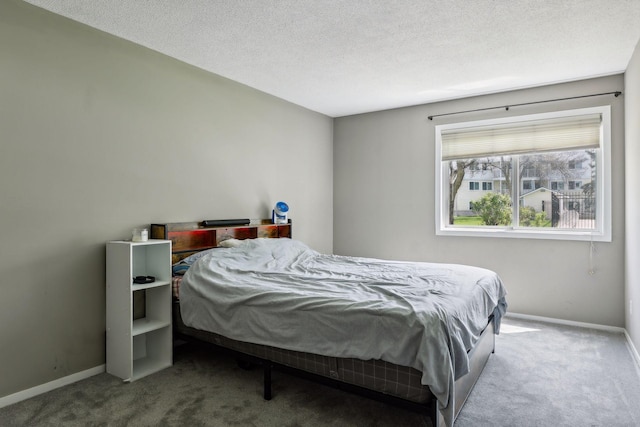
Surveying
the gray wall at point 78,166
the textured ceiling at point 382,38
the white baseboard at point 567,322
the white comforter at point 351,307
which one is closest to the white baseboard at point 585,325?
the white baseboard at point 567,322

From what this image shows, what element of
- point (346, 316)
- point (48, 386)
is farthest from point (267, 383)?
point (48, 386)

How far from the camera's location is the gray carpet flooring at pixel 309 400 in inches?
86.0

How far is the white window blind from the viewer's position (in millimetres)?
3967

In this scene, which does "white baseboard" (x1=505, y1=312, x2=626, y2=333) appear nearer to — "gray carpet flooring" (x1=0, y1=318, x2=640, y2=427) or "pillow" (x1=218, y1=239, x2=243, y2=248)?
"gray carpet flooring" (x1=0, y1=318, x2=640, y2=427)

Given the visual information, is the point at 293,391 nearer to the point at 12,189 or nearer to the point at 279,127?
the point at 12,189

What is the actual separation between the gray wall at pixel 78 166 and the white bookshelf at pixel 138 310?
0.50 ft

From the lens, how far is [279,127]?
4.61 m

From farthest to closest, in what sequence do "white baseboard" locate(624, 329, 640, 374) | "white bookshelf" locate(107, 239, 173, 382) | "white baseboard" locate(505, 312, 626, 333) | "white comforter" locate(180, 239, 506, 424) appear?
"white baseboard" locate(505, 312, 626, 333), "white baseboard" locate(624, 329, 640, 374), "white bookshelf" locate(107, 239, 173, 382), "white comforter" locate(180, 239, 506, 424)

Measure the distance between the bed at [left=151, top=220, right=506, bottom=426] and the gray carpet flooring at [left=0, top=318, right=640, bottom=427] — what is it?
0.57 ft

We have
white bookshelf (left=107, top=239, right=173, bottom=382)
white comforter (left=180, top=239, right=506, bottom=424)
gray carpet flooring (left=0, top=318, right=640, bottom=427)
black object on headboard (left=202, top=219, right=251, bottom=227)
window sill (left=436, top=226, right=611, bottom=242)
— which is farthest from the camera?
window sill (left=436, top=226, right=611, bottom=242)

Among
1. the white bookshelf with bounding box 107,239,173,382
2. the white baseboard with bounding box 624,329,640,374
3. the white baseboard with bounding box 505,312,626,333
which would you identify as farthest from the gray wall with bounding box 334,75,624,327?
the white bookshelf with bounding box 107,239,173,382

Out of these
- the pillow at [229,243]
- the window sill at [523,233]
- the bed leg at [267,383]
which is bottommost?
the bed leg at [267,383]

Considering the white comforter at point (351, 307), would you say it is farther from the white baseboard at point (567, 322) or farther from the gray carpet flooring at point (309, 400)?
the white baseboard at point (567, 322)

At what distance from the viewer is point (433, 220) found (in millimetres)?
4785
